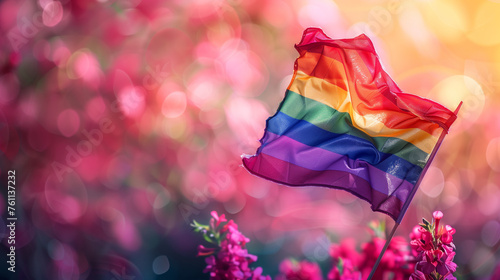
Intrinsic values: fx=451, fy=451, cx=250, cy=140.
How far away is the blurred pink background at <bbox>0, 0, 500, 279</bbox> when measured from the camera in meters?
3.00

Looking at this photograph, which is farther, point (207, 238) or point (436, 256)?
point (207, 238)

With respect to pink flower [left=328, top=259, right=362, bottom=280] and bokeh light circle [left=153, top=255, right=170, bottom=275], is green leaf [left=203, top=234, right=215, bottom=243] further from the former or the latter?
pink flower [left=328, top=259, right=362, bottom=280]

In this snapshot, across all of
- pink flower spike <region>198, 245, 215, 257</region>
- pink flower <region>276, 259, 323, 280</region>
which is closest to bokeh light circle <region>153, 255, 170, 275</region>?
pink flower spike <region>198, 245, 215, 257</region>

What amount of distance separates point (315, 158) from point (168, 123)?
3.71ft

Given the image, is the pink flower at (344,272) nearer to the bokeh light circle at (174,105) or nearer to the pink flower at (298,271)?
the pink flower at (298,271)

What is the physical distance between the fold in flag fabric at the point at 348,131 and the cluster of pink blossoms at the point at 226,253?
2.13 feet

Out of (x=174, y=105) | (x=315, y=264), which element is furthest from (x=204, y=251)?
(x=174, y=105)

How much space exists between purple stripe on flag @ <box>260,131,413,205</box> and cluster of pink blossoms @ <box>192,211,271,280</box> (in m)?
0.70

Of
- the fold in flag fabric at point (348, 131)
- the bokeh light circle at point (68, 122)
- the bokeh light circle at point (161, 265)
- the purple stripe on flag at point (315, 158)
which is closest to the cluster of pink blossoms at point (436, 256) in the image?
the fold in flag fabric at point (348, 131)

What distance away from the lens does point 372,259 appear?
2.95 m

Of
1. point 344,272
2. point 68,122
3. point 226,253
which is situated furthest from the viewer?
point 68,122

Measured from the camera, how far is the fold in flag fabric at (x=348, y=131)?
2250 mm

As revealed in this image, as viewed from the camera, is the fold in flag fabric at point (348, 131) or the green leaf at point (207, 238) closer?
the fold in flag fabric at point (348, 131)

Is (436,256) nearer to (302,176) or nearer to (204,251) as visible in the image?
(302,176)
